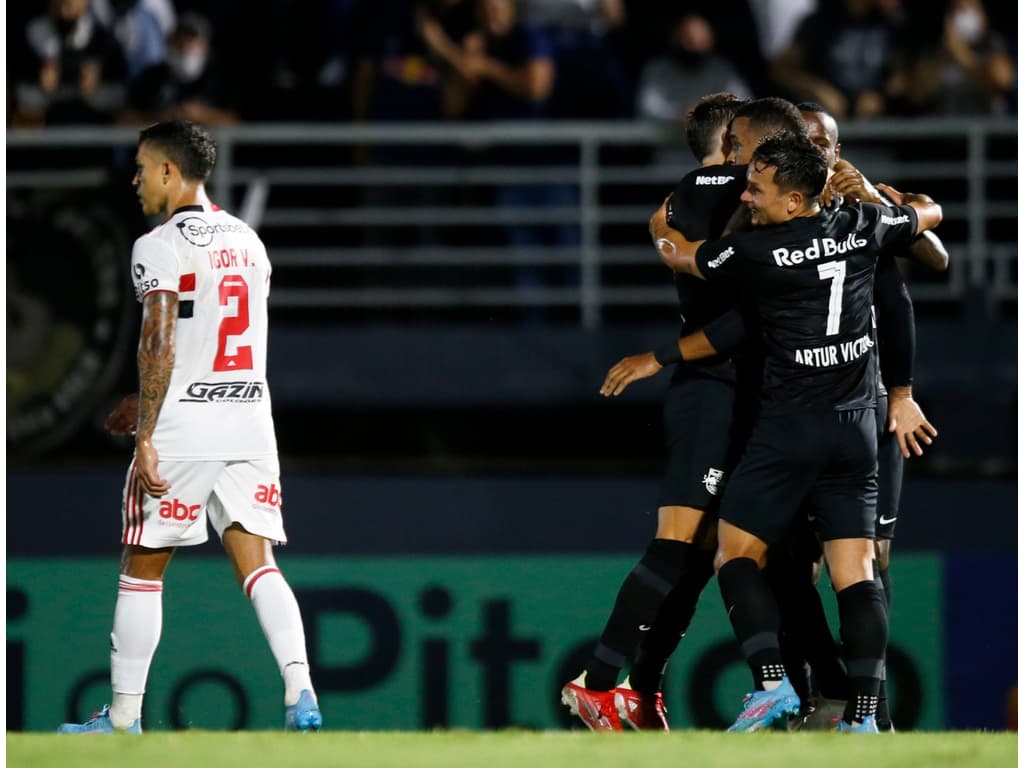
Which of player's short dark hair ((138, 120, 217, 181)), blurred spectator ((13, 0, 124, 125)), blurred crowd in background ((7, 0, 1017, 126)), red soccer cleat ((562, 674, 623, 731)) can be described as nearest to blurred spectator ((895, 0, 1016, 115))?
blurred crowd in background ((7, 0, 1017, 126))

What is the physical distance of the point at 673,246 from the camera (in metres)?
6.71

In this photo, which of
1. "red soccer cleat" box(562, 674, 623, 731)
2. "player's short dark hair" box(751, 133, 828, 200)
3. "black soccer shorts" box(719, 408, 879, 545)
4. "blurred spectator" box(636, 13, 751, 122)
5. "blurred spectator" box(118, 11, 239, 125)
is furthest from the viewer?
"blurred spectator" box(118, 11, 239, 125)

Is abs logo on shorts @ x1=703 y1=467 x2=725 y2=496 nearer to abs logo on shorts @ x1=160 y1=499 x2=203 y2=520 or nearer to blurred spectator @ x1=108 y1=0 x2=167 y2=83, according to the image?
abs logo on shorts @ x1=160 y1=499 x2=203 y2=520

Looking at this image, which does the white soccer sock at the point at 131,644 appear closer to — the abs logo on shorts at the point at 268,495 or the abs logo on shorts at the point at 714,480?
the abs logo on shorts at the point at 268,495

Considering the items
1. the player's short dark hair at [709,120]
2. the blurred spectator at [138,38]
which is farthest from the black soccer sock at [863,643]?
the blurred spectator at [138,38]

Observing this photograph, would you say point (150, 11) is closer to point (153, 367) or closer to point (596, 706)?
point (153, 367)

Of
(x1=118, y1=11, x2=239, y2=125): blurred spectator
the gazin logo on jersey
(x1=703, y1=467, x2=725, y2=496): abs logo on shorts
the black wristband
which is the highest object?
(x1=118, y1=11, x2=239, y2=125): blurred spectator

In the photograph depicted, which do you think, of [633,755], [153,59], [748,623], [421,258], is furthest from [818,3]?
[633,755]

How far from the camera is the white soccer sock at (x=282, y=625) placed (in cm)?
655

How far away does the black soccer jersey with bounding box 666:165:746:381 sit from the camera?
672 cm

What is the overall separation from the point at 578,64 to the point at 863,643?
243 inches

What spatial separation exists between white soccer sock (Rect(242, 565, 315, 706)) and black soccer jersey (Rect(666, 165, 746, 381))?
161 cm

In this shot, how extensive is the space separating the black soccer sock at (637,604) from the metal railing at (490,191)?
4.68 m


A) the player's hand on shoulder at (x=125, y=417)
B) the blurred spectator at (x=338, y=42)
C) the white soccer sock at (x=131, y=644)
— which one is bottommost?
the white soccer sock at (x=131, y=644)
